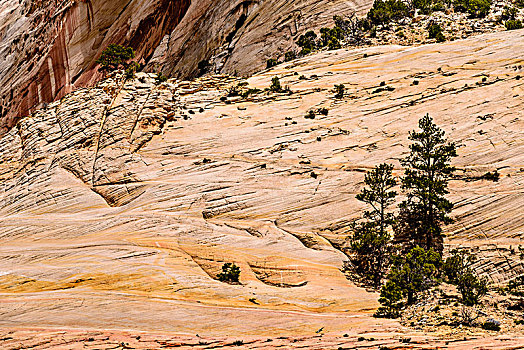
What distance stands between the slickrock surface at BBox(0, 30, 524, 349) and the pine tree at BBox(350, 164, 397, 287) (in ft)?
5.96

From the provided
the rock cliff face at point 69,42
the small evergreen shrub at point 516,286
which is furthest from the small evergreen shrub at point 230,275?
the rock cliff face at point 69,42

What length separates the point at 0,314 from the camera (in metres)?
32.6

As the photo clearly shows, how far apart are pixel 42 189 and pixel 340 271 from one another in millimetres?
34382

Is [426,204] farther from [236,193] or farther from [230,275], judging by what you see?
[230,275]

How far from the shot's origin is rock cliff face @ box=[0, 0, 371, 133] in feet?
310

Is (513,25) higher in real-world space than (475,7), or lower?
lower

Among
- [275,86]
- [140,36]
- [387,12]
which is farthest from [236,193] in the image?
[140,36]

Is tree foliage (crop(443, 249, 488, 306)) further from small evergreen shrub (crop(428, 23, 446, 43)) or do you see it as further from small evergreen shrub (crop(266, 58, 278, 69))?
small evergreen shrub (crop(266, 58, 278, 69))

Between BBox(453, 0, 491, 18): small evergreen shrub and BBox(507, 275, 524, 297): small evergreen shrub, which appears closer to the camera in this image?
BBox(507, 275, 524, 297): small evergreen shrub

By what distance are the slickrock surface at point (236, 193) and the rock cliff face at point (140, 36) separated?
22.6 m

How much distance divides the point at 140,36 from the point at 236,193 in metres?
80.5

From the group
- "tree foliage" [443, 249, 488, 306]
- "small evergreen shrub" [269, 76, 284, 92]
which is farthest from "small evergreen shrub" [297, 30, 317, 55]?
"tree foliage" [443, 249, 488, 306]

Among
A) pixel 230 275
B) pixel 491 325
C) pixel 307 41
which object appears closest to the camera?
pixel 491 325

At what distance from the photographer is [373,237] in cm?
4234
